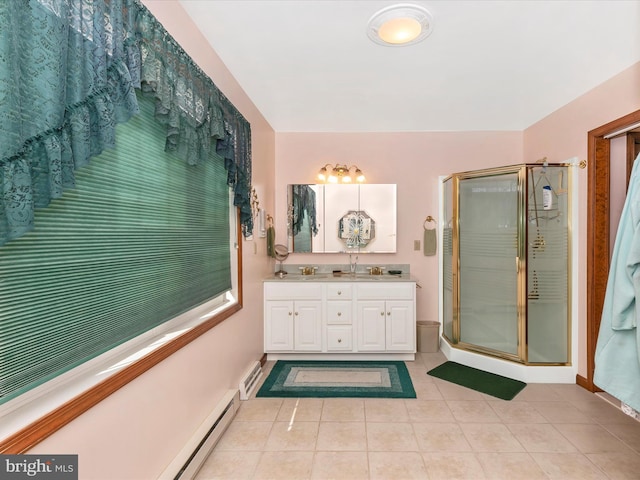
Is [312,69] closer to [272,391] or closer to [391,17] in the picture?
[391,17]

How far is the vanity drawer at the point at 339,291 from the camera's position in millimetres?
3094

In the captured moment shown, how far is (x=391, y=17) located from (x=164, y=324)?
1.99 metres

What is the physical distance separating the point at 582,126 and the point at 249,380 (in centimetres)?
341

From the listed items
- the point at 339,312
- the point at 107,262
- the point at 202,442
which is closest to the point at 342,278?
the point at 339,312

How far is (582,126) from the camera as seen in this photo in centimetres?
256

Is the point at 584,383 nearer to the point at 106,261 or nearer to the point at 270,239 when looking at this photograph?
the point at 270,239

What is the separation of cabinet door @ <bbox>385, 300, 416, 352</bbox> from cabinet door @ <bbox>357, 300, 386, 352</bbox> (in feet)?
0.20

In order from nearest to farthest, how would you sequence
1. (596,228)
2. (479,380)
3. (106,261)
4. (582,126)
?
1. (106,261)
2. (596,228)
3. (582,126)
4. (479,380)

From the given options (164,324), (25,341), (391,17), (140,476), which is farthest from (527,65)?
(140,476)

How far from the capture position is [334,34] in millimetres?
1834

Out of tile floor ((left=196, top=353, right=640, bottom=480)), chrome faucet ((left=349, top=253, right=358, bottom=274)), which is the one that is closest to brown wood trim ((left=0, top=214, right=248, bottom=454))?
tile floor ((left=196, top=353, right=640, bottom=480))

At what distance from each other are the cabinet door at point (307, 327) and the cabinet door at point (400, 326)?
2.23ft

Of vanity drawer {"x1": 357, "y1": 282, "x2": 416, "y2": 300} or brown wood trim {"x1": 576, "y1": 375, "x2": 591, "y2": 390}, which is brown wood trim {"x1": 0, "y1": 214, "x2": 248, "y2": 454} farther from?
brown wood trim {"x1": 576, "y1": 375, "x2": 591, "y2": 390}

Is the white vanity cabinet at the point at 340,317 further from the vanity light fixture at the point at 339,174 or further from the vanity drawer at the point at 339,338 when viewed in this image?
the vanity light fixture at the point at 339,174
